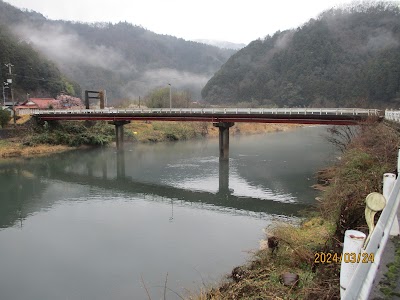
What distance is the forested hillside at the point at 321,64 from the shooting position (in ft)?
296

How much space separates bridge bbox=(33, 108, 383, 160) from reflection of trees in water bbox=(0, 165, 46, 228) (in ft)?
43.1

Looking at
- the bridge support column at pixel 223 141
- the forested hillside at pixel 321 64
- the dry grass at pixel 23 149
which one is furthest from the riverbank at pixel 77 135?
the forested hillside at pixel 321 64

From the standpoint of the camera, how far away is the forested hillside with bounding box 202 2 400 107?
90125 millimetres

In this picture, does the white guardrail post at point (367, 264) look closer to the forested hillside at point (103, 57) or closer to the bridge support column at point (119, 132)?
the bridge support column at point (119, 132)

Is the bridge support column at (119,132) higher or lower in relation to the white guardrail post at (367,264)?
lower

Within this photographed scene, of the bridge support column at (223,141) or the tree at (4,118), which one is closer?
the bridge support column at (223,141)

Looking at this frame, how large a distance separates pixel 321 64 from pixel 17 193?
10010 centimetres

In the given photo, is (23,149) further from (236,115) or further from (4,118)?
(236,115)

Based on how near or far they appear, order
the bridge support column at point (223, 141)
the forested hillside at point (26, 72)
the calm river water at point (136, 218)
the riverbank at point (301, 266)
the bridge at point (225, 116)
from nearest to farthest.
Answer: the riverbank at point (301, 266) < the calm river water at point (136, 218) < the bridge at point (225, 116) < the bridge support column at point (223, 141) < the forested hillside at point (26, 72)

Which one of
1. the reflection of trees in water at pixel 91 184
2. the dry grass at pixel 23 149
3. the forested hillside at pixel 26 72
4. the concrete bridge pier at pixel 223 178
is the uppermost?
the forested hillside at pixel 26 72

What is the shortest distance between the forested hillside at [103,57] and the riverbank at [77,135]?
320ft

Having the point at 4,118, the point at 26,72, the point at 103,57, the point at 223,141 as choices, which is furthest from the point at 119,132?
the point at 103,57

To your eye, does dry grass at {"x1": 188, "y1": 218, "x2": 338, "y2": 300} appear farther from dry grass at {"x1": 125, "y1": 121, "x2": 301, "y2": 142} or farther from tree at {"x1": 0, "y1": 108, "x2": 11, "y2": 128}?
dry grass at {"x1": 125, "y1": 121, "x2": 301, "y2": 142}

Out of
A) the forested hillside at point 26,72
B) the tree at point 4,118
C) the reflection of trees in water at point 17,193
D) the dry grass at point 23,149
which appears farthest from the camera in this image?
the forested hillside at point 26,72
